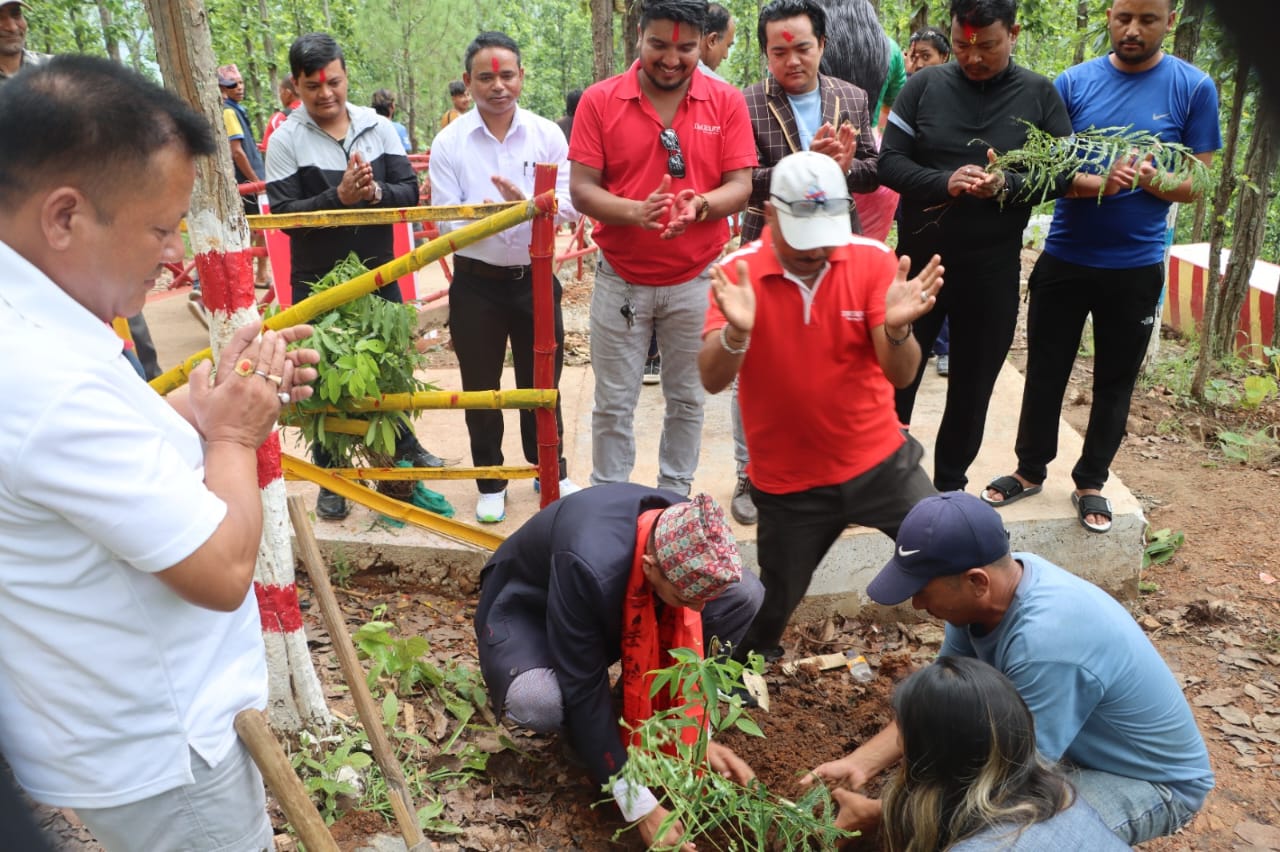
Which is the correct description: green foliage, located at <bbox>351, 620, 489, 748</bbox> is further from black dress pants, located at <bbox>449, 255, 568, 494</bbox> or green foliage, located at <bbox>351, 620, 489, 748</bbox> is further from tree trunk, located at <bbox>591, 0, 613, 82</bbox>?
tree trunk, located at <bbox>591, 0, 613, 82</bbox>

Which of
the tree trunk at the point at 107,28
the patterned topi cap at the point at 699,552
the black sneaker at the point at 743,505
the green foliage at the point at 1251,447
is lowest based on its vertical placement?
the green foliage at the point at 1251,447

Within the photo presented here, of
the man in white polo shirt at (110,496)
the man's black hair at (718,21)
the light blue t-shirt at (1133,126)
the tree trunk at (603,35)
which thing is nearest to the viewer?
the man in white polo shirt at (110,496)

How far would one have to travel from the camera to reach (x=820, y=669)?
3.85 m

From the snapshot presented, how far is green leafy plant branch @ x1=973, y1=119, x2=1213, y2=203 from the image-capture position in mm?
3723

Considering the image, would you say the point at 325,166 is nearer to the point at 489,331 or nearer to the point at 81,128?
the point at 489,331

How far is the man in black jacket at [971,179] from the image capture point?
3.79 meters

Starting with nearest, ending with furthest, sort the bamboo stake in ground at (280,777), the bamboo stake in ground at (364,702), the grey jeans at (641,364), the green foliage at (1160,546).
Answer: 1. the bamboo stake in ground at (280,777)
2. the bamboo stake in ground at (364,702)
3. the grey jeans at (641,364)
4. the green foliage at (1160,546)

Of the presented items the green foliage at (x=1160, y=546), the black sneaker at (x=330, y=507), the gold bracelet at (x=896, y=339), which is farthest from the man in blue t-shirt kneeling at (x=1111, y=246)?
the black sneaker at (x=330, y=507)

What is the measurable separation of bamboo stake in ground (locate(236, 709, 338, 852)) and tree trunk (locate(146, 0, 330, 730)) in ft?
2.31

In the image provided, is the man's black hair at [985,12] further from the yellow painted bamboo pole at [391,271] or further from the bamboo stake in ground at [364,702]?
the bamboo stake in ground at [364,702]

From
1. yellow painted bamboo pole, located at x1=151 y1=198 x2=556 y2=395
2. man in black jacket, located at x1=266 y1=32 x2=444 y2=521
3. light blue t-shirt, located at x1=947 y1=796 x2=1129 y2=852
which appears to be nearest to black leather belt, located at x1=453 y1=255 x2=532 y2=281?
man in black jacket, located at x1=266 y1=32 x2=444 y2=521

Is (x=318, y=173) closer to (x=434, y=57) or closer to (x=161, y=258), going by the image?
(x=161, y=258)

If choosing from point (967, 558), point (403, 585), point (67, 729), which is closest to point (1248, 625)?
point (967, 558)

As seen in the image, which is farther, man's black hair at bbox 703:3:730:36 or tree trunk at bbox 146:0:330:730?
man's black hair at bbox 703:3:730:36
